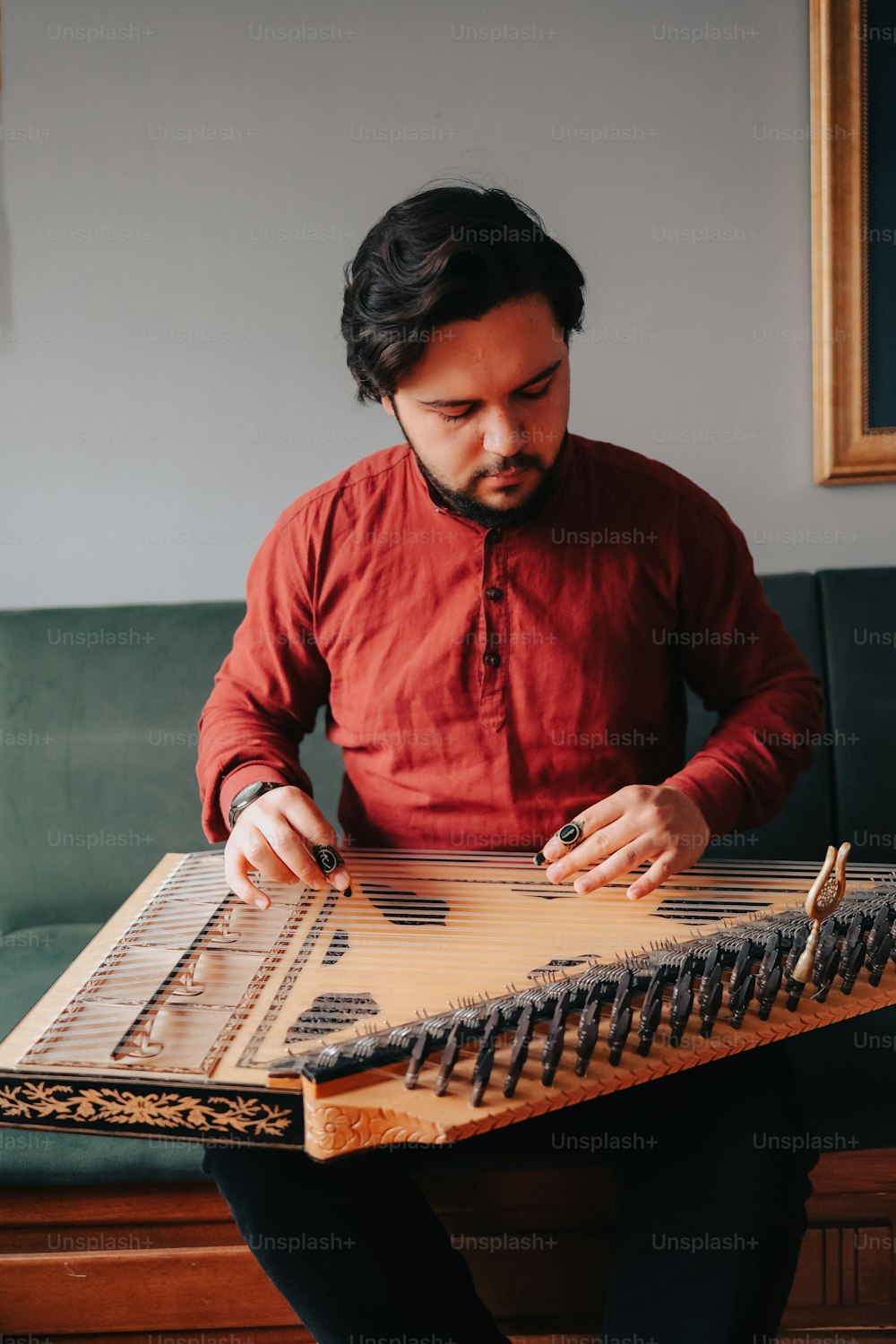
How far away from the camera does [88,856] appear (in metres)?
1.97

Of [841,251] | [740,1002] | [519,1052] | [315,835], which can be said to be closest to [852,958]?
[740,1002]

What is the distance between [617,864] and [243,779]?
50 cm

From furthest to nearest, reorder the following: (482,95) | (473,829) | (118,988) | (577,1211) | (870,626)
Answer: (482,95) → (870,626) → (473,829) → (577,1211) → (118,988)

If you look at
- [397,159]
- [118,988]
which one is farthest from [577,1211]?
[397,159]

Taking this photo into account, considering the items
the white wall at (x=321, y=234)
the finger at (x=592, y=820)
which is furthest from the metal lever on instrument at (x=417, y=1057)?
the white wall at (x=321, y=234)

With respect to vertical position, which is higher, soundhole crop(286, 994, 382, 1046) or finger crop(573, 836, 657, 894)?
finger crop(573, 836, 657, 894)

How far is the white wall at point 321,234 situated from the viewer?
80.7 inches

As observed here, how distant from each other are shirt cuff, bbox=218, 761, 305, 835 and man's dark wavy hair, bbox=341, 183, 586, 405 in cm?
50

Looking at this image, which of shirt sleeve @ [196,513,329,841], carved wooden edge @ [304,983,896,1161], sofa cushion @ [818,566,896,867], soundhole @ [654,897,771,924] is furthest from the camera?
sofa cushion @ [818,566,896,867]

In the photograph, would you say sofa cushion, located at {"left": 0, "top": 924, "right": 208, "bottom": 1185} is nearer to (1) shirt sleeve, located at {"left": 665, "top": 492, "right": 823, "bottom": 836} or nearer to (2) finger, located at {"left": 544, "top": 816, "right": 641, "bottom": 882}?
(2) finger, located at {"left": 544, "top": 816, "right": 641, "bottom": 882}

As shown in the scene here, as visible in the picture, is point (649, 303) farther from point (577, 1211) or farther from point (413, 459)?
point (577, 1211)

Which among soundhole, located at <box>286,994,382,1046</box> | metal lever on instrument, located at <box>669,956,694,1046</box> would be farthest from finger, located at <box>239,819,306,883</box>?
metal lever on instrument, located at <box>669,956,694,1046</box>

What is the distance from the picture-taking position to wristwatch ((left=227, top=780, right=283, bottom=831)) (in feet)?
4.49

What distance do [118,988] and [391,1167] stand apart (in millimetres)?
346
